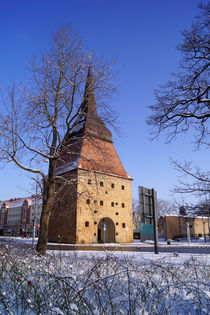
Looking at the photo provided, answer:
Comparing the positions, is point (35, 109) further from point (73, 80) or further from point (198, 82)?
point (198, 82)

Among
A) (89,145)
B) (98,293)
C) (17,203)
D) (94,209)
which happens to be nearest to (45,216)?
(89,145)

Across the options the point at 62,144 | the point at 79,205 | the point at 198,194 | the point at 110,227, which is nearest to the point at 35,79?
the point at 62,144

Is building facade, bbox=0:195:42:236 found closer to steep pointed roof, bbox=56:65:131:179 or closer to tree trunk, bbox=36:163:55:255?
steep pointed roof, bbox=56:65:131:179

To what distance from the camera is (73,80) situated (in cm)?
1038

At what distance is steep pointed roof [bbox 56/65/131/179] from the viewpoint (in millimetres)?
10695

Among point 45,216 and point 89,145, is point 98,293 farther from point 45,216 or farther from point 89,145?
point 89,145

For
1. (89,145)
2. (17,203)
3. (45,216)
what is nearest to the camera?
(45,216)

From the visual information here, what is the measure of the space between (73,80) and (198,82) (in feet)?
16.0

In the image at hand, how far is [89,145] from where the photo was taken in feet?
39.5

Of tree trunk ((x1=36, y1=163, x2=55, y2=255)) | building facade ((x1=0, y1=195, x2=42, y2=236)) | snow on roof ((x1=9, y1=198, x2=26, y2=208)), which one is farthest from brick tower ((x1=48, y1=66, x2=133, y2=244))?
snow on roof ((x1=9, y1=198, x2=26, y2=208))

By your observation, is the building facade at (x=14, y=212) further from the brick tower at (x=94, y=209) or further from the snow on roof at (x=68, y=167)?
the brick tower at (x=94, y=209)

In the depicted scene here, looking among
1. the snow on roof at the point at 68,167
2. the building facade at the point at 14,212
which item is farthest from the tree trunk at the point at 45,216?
the building facade at the point at 14,212

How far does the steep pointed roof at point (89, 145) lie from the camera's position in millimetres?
10695

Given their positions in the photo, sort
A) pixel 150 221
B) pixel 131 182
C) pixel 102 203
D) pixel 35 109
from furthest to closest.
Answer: pixel 131 182 → pixel 102 203 → pixel 150 221 → pixel 35 109
